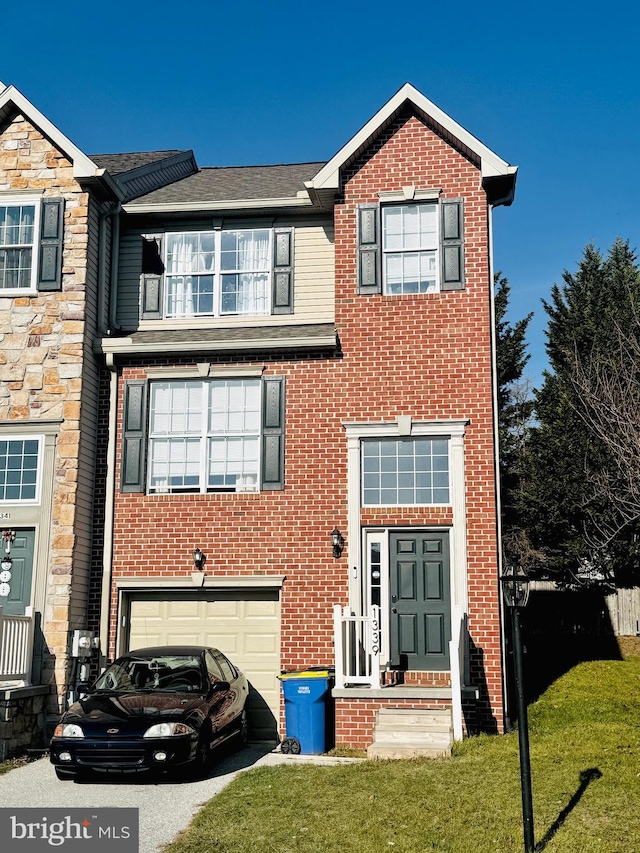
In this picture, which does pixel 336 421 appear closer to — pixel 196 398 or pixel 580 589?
pixel 196 398

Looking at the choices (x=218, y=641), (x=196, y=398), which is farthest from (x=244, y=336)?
(x=218, y=641)

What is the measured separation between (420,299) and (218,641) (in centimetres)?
603

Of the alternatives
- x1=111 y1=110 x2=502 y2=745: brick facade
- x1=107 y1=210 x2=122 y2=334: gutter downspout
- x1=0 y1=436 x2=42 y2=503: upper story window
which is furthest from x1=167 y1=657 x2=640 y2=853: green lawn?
x1=107 y1=210 x2=122 y2=334: gutter downspout

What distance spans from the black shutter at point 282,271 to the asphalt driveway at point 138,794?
7.04m

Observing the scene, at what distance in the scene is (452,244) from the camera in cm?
1450

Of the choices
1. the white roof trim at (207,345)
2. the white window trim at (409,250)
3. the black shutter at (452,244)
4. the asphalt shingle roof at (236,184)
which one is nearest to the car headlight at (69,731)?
the white roof trim at (207,345)

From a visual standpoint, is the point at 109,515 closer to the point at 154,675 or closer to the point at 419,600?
the point at 154,675

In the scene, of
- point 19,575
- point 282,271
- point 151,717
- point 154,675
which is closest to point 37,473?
point 19,575

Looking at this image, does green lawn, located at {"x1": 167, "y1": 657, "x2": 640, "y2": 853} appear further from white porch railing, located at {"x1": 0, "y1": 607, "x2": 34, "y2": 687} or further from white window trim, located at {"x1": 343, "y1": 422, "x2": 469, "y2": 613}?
white porch railing, located at {"x1": 0, "y1": 607, "x2": 34, "y2": 687}

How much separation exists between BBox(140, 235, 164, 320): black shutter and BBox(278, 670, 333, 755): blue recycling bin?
6363 mm

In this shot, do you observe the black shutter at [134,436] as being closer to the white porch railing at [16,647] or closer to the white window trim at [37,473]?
the white window trim at [37,473]

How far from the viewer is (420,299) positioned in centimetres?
1442

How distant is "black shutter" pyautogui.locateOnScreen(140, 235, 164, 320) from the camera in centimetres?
1539

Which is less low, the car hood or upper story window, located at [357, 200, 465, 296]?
upper story window, located at [357, 200, 465, 296]
